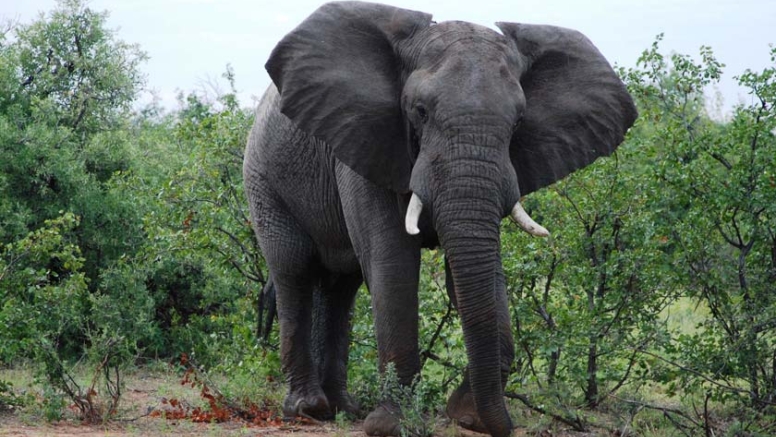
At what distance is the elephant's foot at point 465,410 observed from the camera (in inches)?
237

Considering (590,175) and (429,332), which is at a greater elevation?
(590,175)

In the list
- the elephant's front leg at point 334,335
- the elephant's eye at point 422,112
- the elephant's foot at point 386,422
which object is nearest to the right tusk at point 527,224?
the elephant's eye at point 422,112

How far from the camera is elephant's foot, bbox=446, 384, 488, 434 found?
6012 millimetres

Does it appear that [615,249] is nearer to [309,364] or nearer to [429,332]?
[429,332]

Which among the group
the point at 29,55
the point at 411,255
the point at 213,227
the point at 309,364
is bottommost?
the point at 309,364

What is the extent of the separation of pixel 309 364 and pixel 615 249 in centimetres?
205

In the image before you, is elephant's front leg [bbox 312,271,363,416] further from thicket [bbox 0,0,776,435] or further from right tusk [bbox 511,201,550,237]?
right tusk [bbox 511,201,550,237]

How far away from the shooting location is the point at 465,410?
241 inches

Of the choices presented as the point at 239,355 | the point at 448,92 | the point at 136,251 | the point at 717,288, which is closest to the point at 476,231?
the point at 448,92

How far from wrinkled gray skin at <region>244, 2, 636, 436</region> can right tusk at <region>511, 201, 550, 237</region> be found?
0.07 meters

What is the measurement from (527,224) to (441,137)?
1.88ft

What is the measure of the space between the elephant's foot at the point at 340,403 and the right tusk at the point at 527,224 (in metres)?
2.37

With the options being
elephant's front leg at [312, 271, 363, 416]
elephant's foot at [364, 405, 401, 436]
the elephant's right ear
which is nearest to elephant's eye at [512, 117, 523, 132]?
the elephant's right ear

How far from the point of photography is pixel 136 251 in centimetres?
1077
